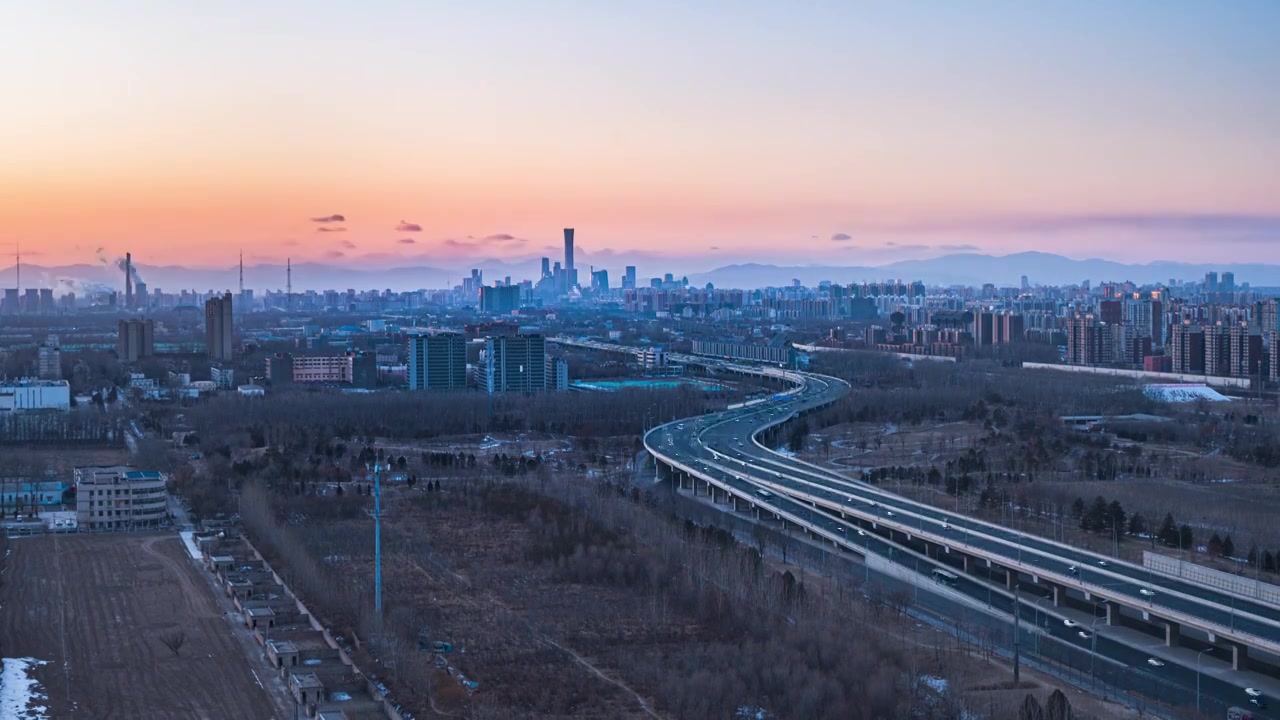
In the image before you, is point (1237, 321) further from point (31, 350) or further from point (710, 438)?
point (31, 350)

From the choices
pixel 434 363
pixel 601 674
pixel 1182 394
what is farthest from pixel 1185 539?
pixel 434 363

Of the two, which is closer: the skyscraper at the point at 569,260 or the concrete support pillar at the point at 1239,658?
the concrete support pillar at the point at 1239,658

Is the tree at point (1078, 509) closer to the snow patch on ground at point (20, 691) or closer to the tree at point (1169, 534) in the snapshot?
the tree at point (1169, 534)

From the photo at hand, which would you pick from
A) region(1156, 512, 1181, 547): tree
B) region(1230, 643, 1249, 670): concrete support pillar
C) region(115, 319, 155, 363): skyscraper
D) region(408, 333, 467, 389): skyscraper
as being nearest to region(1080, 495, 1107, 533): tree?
region(1156, 512, 1181, 547): tree

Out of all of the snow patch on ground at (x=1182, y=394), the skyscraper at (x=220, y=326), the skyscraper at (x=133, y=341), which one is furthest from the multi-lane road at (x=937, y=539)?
the skyscraper at (x=133, y=341)

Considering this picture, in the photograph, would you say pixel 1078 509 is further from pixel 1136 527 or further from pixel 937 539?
pixel 937 539

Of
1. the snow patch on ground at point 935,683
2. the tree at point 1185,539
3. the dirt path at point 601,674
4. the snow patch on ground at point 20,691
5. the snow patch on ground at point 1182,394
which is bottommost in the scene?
the snow patch on ground at point 20,691

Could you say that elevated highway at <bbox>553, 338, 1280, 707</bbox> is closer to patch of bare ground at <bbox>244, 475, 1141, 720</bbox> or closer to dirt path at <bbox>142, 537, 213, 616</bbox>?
patch of bare ground at <bbox>244, 475, 1141, 720</bbox>
